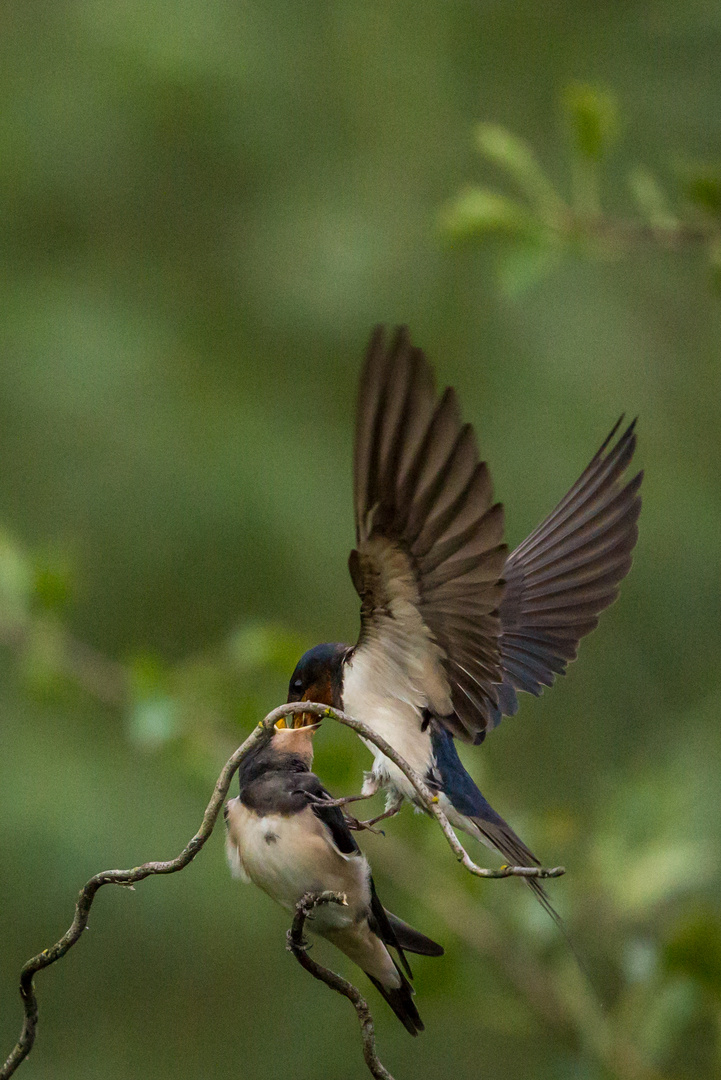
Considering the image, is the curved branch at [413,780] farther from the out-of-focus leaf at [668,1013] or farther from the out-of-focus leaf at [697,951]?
the out-of-focus leaf at [668,1013]

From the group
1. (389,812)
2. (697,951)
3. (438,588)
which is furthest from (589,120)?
(697,951)

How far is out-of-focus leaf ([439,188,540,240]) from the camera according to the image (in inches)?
98.7

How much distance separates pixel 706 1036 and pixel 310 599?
2304 millimetres

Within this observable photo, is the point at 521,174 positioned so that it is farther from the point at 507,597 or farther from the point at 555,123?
the point at 555,123

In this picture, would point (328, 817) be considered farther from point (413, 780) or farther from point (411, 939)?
point (413, 780)

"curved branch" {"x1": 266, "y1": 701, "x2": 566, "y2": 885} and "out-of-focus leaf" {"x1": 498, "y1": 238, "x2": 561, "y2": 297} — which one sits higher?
"out-of-focus leaf" {"x1": 498, "y1": 238, "x2": 561, "y2": 297}

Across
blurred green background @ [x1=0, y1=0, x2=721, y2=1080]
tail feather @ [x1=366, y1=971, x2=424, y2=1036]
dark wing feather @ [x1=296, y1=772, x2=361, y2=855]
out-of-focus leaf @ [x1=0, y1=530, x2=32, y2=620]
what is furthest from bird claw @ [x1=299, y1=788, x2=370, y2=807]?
blurred green background @ [x1=0, y1=0, x2=721, y2=1080]

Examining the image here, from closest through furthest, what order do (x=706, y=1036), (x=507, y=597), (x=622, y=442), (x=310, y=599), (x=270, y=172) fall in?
1. (x=622, y=442)
2. (x=507, y=597)
3. (x=706, y=1036)
4. (x=310, y=599)
5. (x=270, y=172)

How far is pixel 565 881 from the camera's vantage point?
304 cm

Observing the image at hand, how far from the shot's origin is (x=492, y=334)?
6.06 meters

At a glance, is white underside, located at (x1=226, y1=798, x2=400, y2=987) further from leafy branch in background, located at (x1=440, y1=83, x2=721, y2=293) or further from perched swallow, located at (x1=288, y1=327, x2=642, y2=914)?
leafy branch in background, located at (x1=440, y1=83, x2=721, y2=293)

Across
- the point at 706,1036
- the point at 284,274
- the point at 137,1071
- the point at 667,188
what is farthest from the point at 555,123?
the point at 137,1071

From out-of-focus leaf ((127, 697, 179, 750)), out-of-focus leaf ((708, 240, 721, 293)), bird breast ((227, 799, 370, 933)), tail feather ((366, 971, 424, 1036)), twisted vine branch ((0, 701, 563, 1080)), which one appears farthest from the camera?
out-of-focus leaf ((127, 697, 179, 750))

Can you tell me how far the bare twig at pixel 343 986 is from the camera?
1.35 metres
